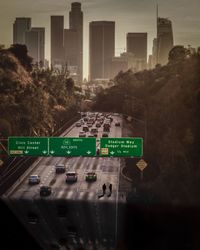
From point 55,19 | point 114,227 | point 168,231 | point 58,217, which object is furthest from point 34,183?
point 55,19

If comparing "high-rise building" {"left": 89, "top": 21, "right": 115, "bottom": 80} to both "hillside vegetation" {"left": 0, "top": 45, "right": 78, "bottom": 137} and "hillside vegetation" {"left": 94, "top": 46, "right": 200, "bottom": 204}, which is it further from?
Result: "hillside vegetation" {"left": 0, "top": 45, "right": 78, "bottom": 137}

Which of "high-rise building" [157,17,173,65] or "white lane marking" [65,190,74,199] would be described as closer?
"white lane marking" [65,190,74,199]

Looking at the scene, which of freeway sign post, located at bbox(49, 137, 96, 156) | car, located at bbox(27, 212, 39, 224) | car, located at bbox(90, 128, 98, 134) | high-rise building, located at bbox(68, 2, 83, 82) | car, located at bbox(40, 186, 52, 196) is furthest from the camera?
high-rise building, located at bbox(68, 2, 83, 82)

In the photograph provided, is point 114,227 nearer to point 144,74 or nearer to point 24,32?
point 144,74

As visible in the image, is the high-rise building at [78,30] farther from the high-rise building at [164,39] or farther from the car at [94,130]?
the high-rise building at [164,39]

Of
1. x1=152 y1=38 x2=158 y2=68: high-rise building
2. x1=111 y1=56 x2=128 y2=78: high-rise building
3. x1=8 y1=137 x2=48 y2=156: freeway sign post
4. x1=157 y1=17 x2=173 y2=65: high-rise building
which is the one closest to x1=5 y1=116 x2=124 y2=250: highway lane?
x1=8 y1=137 x2=48 y2=156: freeway sign post

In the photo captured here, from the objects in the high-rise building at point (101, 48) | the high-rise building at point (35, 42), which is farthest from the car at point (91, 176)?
the high-rise building at point (35, 42)
